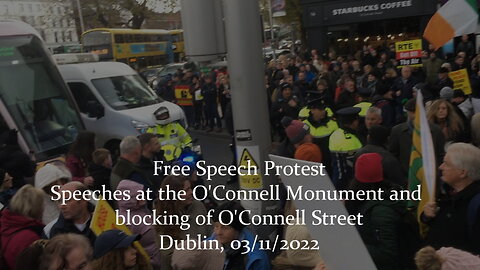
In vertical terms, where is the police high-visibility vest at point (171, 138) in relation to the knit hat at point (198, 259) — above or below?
above

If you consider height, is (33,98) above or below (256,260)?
above

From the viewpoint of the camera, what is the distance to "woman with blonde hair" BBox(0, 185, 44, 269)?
3.83 metres

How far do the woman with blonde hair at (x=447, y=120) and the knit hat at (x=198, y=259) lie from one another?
151 inches

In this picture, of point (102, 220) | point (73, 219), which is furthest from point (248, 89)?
point (102, 220)

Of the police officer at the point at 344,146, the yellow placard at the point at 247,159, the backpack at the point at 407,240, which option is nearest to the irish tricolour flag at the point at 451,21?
the police officer at the point at 344,146

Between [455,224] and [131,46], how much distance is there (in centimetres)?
2955

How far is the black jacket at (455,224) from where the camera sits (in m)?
3.49

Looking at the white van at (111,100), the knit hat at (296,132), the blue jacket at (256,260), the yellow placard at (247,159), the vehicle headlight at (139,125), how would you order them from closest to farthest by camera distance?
the blue jacket at (256,260)
the knit hat at (296,132)
the yellow placard at (247,159)
the vehicle headlight at (139,125)
the white van at (111,100)

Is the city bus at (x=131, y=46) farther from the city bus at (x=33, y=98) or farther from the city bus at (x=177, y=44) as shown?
the city bus at (x=33, y=98)

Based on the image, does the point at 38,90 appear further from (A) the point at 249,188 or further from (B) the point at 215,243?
(B) the point at 215,243

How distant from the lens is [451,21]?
5.95 metres

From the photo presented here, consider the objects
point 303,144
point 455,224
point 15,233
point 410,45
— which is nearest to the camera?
point 455,224

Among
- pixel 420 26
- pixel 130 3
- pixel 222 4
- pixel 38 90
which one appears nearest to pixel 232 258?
pixel 222 4

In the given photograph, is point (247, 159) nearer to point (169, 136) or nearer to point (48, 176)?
point (48, 176)
